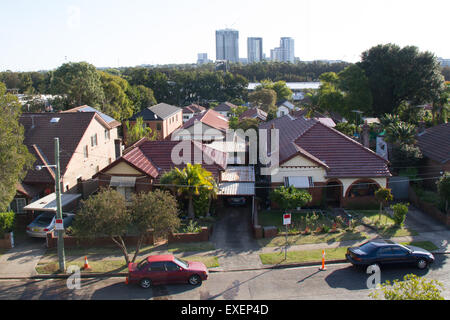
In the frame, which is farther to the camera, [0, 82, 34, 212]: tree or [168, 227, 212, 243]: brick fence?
[168, 227, 212, 243]: brick fence

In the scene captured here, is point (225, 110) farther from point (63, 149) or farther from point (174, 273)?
point (174, 273)

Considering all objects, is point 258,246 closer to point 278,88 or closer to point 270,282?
point 270,282

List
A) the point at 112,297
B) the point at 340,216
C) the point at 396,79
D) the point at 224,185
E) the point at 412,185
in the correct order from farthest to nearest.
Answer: the point at 396,79 < the point at 412,185 < the point at 224,185 < the point at 340,216 < the point at 112,297

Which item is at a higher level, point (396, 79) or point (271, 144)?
point (396, 79)

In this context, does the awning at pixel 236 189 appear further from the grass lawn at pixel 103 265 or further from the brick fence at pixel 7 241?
the brick fence at pixel 7 241

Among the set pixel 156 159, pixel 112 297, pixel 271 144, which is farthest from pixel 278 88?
pixel 112 297

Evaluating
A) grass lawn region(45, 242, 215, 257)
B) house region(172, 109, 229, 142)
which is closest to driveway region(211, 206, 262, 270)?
grass lawn region(45, 242, 215, 257)

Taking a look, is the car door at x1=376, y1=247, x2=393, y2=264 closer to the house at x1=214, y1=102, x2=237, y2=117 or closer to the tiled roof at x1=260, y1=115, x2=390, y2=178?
the tiled roof at x1=260, y1=115, x2=390, y2=178
